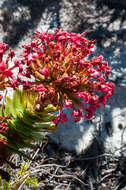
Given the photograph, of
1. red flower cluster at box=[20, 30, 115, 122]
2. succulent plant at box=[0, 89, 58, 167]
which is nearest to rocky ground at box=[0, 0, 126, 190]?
succulent plant at box=[0, 89, 58, 167]

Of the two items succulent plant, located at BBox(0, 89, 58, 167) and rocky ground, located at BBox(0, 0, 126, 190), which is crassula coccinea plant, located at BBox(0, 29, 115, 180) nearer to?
succulent plant, located at BBox(0, 89, 58, 167)

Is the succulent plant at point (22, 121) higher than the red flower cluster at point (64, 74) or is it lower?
lower

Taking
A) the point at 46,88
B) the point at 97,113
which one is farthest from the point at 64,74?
the point at 97,113

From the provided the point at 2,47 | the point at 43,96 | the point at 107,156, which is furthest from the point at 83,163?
the point at 2,47

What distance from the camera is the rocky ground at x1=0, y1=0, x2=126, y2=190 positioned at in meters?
3.71

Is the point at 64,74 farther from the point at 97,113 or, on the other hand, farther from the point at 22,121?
the point at 97,113

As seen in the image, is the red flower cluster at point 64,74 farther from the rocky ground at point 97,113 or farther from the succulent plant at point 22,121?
the rocky ground at point 97,113

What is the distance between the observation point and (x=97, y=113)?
165 inches

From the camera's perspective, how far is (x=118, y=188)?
367 cm

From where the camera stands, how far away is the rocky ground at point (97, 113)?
12.2 feet

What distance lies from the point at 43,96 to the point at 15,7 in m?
3.82

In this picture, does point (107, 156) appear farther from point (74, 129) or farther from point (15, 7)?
point (15, 7)

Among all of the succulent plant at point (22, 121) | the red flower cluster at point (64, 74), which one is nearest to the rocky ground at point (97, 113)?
the succulent plant at point (22, 121)

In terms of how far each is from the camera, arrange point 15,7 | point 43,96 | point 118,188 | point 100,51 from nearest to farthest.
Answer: point 43,96
point 118,188
point 100,51
point 15,7
